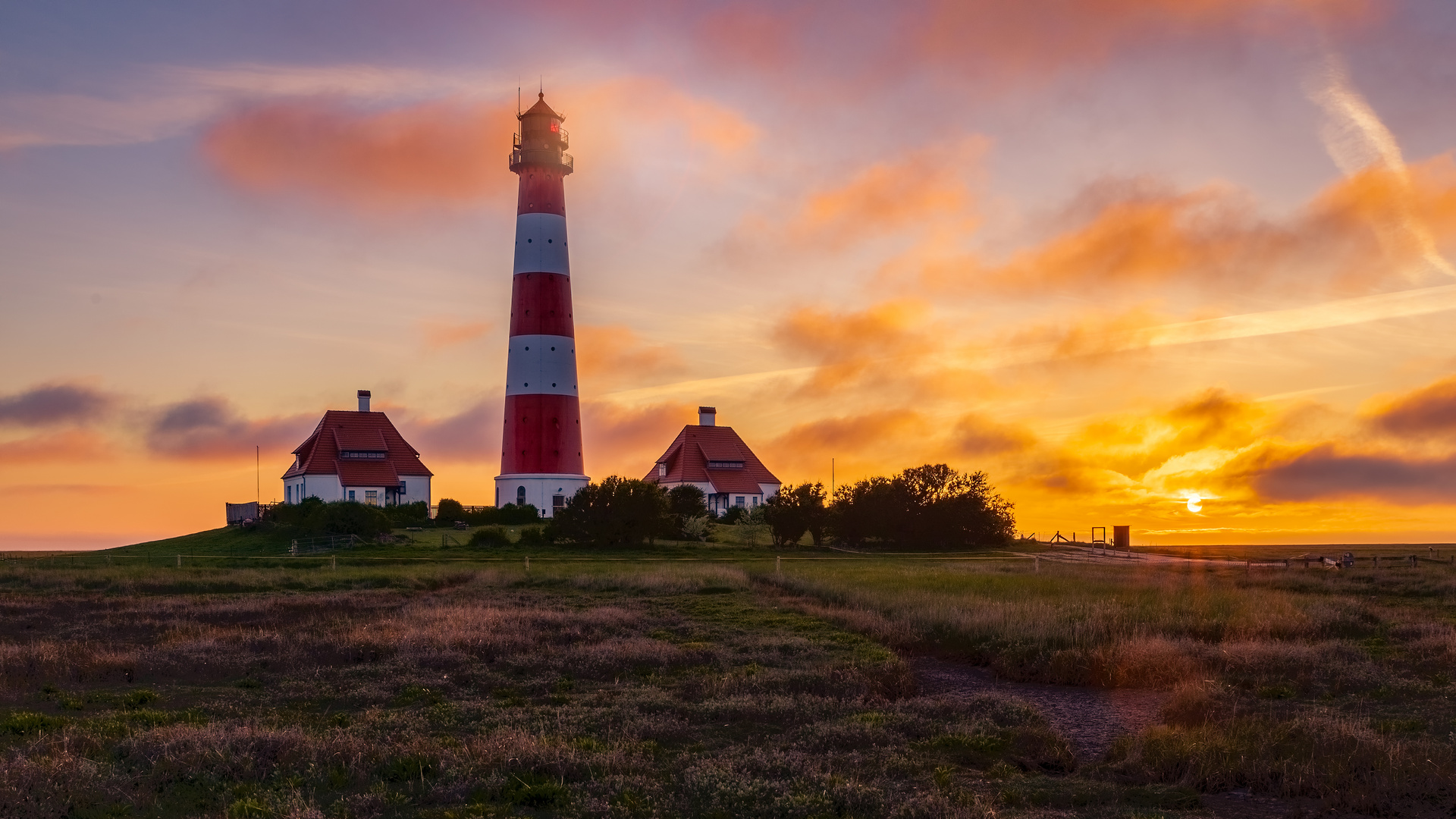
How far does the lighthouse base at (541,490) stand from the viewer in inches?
2854

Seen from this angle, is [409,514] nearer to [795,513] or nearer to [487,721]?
[795,513]

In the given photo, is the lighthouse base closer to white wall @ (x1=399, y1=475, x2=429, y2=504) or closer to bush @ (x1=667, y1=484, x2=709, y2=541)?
bush @ (x1=667, y1=484, x2=709, y2=541)

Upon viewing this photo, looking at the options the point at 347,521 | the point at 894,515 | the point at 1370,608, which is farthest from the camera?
the point at 894,515

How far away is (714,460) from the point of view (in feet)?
288

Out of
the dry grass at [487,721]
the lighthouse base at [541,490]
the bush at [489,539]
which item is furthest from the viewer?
the lighthouse base at [541,490]

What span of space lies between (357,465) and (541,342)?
18975mm

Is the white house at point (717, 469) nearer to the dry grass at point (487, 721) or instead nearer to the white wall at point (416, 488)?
the white wall at point (416, 488)

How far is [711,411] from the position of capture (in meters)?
94.6

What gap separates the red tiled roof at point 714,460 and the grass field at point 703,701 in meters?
47.0

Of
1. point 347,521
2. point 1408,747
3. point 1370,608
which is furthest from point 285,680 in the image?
point 347,521

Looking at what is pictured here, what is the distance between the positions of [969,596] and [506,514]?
1773 inches

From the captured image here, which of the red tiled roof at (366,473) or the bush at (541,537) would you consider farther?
the red tiled roof at (366,473)

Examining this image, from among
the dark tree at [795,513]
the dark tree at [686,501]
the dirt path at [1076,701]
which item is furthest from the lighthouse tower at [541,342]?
the dirt path at [1076,701]

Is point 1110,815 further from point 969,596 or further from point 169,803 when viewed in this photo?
point 969,596
